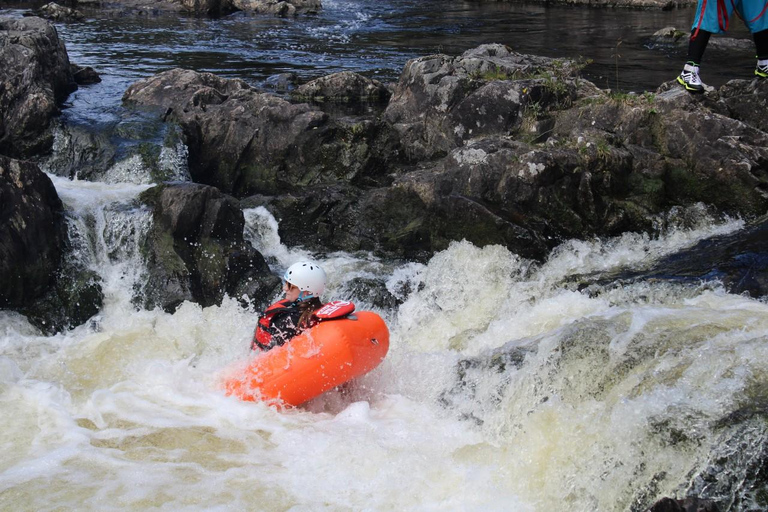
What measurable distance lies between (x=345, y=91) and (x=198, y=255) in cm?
522

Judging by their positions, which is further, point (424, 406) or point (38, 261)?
point (38, 261)

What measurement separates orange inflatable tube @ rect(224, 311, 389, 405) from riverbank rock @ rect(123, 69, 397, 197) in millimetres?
4322

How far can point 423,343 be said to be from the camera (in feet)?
23.5

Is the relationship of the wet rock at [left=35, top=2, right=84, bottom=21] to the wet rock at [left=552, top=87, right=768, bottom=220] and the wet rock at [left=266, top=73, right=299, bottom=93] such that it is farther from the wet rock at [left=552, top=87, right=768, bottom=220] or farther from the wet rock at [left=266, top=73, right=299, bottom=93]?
the wet rock at [left=552, top=87, right=768, bottom=220]

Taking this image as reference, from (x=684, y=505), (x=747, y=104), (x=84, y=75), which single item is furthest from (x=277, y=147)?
(x=684, y=505)

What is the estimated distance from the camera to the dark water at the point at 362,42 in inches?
561

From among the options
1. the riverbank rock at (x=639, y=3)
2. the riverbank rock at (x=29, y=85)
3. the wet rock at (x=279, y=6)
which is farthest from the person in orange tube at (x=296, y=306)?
the riverbank rock at (x=639, y=3)

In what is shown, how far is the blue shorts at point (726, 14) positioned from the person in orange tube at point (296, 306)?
5.75 metres

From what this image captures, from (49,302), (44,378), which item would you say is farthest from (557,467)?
(49,302)

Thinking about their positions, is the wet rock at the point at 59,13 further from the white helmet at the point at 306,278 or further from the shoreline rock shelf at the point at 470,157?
the white helmet at the point at 306,278

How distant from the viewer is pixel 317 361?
223 inches

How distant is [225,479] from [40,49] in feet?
30.2

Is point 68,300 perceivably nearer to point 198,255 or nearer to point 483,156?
point 198,255

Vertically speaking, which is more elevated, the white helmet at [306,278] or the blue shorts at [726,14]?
the blue shorts at [726,14]
